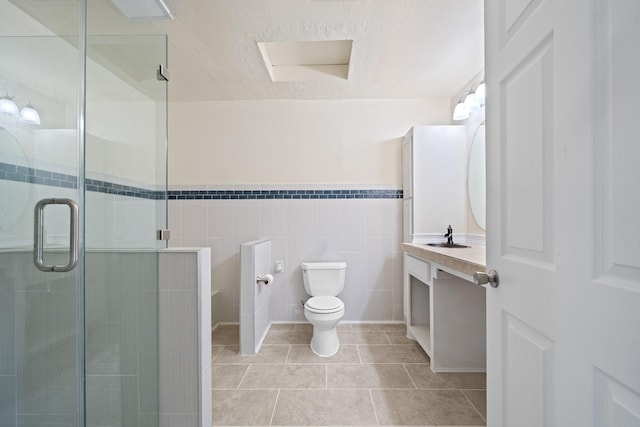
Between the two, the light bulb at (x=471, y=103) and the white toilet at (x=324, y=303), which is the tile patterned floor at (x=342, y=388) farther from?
the light bulb at (x=471, y=103)

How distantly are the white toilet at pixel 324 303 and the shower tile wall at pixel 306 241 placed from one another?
0.69 feet

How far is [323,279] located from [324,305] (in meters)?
0.42

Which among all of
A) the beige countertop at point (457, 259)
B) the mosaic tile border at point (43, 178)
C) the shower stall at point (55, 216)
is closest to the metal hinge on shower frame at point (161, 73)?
the shower stall at point (55, 216)

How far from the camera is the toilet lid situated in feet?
6.73

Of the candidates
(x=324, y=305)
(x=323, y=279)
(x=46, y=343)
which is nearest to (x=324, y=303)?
(x=324, y=305)

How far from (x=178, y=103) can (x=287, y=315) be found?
8.33ft

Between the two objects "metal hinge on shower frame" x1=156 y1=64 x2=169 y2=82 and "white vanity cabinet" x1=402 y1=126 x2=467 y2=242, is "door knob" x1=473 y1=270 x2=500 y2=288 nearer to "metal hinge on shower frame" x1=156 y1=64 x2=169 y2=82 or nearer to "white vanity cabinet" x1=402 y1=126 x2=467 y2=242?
"white vanity cabinet" x1=402 y1=126 x2=467 y2=242

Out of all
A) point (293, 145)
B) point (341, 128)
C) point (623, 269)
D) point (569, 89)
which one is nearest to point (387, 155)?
point (341, 128)

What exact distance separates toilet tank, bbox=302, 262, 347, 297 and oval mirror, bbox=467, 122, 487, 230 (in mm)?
1300

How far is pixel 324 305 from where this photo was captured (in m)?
2.13

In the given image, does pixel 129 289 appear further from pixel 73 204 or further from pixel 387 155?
pixel 387 155

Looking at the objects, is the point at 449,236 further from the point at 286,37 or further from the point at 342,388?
the point at 286,37

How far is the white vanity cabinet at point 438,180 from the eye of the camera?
2.39 m

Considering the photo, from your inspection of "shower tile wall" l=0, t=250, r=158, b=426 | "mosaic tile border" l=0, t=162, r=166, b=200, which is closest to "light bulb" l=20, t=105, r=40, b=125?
"mosaic tile border" l=0, t=162, r=166, b=200
